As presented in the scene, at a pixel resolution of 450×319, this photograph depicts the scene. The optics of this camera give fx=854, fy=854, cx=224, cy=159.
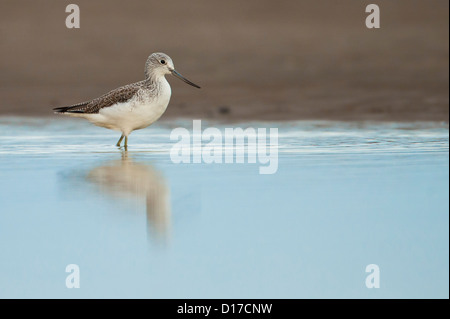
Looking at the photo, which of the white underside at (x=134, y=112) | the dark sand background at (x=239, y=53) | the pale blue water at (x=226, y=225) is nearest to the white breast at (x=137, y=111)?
the white underside at (x=134, y=112)

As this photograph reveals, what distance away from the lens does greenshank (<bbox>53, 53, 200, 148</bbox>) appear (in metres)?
9.55

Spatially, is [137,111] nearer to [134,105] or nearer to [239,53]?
[134,105]

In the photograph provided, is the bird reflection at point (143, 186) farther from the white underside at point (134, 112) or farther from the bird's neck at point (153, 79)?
the bird's neck at point (153, 79)

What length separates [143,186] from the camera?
667 cm

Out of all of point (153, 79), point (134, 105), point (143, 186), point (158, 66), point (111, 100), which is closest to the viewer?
point (143, 186)

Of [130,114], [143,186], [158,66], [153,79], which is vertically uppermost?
[158,66]

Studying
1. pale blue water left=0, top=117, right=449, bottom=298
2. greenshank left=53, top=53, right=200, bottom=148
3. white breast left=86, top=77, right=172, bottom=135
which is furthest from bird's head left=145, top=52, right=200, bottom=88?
pale blue water left=0, top=117, right=449, bottom=298

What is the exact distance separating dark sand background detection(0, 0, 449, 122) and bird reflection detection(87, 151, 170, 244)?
21.6 ft

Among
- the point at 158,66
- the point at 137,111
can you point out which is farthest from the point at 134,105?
the point at 158,66

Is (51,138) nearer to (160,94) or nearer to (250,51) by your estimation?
(160,94)

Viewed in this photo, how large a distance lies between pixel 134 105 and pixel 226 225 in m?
4.58

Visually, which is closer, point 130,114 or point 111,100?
point 130,114
